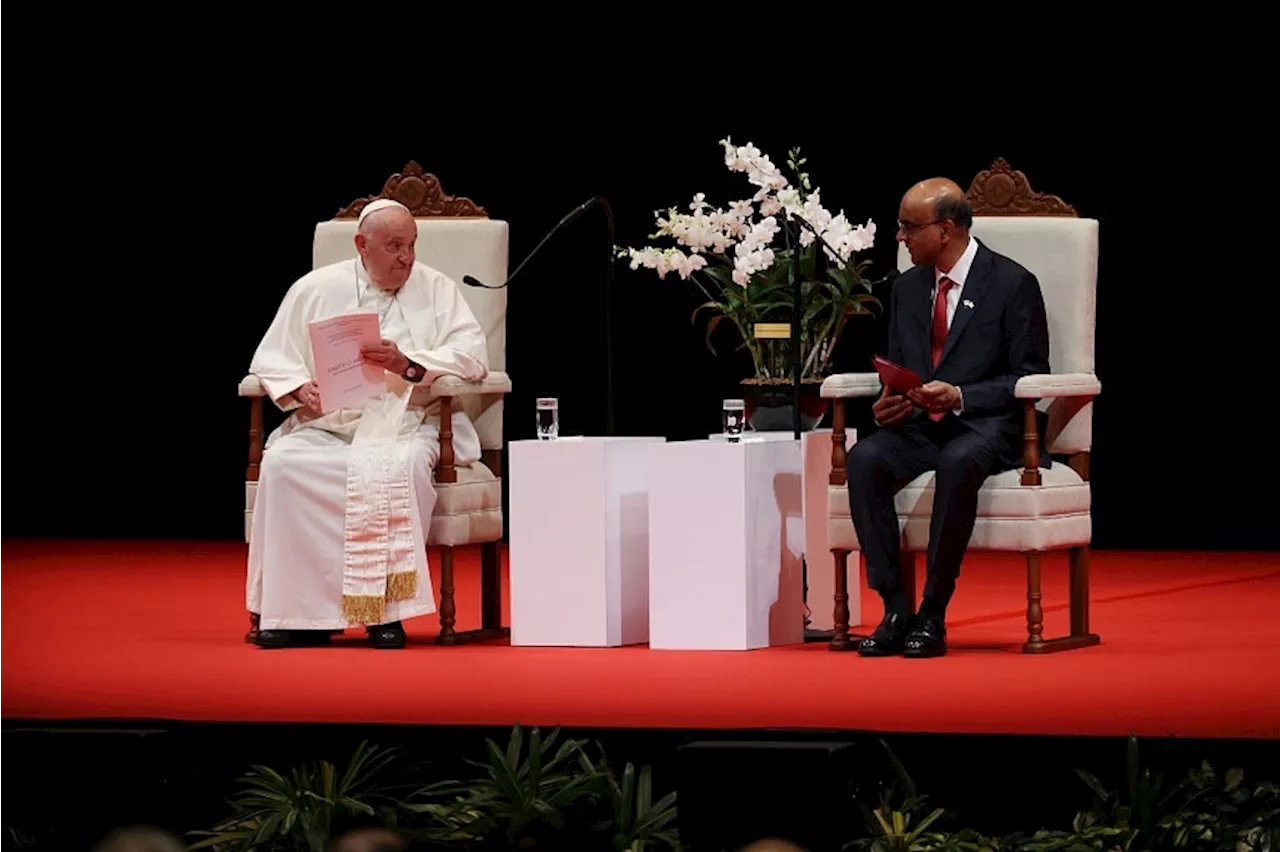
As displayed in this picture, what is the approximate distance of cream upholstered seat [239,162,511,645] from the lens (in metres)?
6.25

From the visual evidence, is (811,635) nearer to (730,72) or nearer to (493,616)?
(493,616)

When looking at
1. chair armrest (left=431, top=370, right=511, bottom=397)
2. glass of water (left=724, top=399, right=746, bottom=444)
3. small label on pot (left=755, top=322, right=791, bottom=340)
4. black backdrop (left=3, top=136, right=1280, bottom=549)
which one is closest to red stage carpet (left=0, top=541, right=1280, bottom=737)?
glass of water (left=724, top=399, right=746, bottom=444)

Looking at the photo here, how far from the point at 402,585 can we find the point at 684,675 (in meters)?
0.99

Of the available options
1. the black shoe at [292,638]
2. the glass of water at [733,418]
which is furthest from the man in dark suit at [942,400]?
the black shoe at [292,638]

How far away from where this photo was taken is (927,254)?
19.7 feet

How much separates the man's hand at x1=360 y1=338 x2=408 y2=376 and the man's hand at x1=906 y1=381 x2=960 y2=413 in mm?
1316

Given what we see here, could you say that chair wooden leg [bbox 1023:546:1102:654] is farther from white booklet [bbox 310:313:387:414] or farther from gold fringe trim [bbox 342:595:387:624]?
white booklet [bbox 310:313:387:414]

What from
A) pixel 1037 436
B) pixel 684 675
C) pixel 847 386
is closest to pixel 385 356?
pixel 847 386

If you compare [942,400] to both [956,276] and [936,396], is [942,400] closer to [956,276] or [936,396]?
[936,396]

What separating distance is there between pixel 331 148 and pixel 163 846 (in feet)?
15.5

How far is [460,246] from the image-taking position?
21.9 feet

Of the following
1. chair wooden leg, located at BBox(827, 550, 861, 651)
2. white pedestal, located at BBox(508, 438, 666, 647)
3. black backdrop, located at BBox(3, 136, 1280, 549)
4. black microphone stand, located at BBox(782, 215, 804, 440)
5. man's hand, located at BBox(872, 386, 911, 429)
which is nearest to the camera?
man's hand, located at BBox(872, 386, 911, 429)

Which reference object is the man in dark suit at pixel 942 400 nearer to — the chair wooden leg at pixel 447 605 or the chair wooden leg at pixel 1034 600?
the chair wooden leg at pixel 1034 600

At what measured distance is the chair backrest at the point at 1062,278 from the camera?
20.2 ft
